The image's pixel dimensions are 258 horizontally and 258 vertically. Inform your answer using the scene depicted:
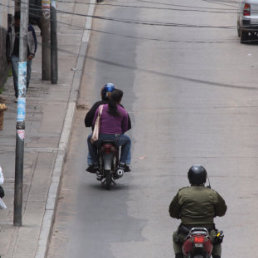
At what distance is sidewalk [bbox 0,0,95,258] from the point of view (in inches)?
551

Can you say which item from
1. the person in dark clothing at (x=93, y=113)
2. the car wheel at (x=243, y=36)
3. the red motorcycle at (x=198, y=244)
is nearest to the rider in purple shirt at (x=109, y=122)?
the person in dark clothing at (x=93, y=113)

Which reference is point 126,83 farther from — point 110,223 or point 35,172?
point 110,223

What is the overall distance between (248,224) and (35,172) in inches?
175

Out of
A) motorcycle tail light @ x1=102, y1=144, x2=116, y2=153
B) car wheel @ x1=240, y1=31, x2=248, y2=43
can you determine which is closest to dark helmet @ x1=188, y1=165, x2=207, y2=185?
motorcycle tail light @ x1=102, y1=144, x2=116, y2=153

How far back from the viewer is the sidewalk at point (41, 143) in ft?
45.9

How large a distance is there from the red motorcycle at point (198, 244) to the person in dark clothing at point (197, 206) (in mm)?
189

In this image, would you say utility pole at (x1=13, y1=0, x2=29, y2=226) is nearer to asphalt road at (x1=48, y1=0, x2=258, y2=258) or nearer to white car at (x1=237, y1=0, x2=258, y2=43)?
asphalt road at (x1=48, y1=0, x2=258, y2=258)

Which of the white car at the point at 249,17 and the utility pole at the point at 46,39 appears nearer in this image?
the utility pole at the point at 46,39

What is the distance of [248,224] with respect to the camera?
1481 cm

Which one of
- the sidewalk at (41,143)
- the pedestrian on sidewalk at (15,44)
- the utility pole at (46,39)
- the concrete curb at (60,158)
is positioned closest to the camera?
the concrete curb at (60,158)

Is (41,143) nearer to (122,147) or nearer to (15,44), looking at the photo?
(122,147)

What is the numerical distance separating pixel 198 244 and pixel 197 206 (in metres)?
0.48

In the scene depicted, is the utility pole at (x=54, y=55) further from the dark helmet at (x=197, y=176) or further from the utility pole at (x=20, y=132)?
the dark helmet at (x=197, y=176)

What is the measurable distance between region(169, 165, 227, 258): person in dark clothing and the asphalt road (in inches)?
85.3
